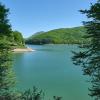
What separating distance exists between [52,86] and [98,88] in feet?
95.8

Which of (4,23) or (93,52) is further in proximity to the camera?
(4,23)

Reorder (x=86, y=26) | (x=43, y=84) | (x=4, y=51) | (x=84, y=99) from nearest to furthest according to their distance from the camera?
(x=86, y=26), (x=4, y=51), (x=84, y=99), (x=43, y=84)

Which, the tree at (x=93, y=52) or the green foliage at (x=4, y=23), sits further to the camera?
the green foliage at (x=4, y=23)

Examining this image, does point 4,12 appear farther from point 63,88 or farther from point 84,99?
point 63,88

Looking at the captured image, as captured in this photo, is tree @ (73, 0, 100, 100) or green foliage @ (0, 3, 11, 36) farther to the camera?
green foliage @ (0, 3, 11, 36)

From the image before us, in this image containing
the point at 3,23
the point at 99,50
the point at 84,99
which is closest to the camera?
the point at 99,50

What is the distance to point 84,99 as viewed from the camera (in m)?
32.5

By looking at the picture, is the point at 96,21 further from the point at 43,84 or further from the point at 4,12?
the point at 43,84

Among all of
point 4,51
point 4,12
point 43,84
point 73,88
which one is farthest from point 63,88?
point 4,12

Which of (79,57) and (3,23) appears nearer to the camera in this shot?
(79,57)

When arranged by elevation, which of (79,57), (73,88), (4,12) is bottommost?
(73,88)

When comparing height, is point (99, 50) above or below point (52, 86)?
above

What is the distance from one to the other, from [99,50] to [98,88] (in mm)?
1724

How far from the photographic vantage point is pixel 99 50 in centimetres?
1229
